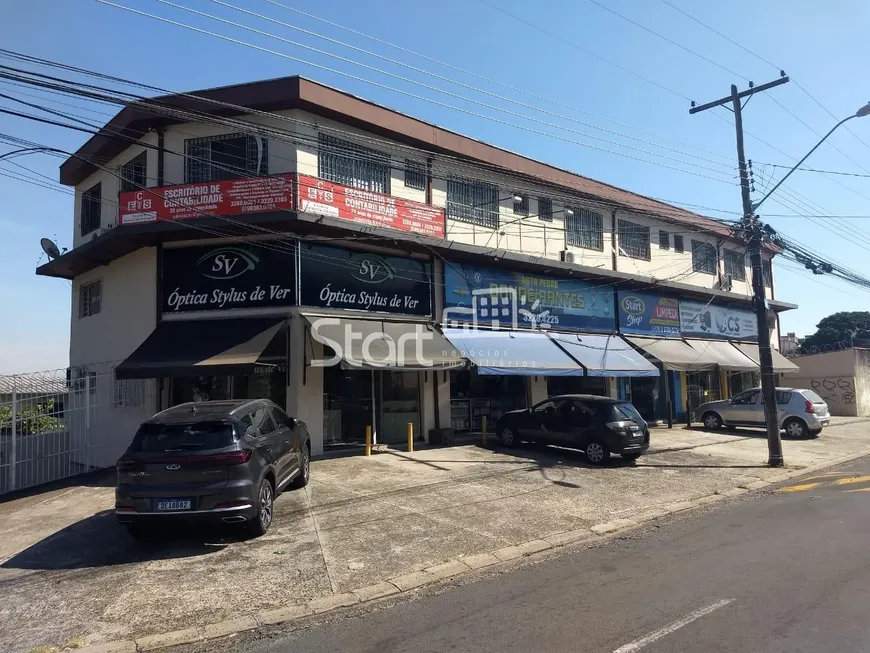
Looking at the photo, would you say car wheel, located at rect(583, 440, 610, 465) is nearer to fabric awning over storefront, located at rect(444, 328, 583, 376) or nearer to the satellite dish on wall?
fabric awning over storefront, located at rect(444, 328, 583, 376)

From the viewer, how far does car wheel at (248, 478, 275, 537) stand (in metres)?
7.50

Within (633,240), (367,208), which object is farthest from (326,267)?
(633,240)

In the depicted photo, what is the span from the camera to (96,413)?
16125 mm

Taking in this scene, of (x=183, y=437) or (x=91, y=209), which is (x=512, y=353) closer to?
(x=183, y=437)

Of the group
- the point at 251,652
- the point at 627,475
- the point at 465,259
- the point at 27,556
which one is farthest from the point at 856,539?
the point at 465,259

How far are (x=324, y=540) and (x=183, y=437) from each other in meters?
2.24

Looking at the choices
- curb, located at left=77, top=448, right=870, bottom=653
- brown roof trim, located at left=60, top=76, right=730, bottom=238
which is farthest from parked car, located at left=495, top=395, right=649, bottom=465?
brown roof trim, located at left=60, top=76, right=730, bottom=238

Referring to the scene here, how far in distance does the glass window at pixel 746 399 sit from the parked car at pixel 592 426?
339 inches

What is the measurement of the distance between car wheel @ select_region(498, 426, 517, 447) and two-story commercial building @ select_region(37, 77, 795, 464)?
5.08 feet

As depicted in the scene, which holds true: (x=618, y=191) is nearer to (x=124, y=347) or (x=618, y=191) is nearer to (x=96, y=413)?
(x=124, y=347)

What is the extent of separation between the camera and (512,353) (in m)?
16.3

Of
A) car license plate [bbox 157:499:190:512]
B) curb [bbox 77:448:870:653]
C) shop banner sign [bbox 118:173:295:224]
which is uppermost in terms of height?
shop banner sign [bbox 118:173:295:224]

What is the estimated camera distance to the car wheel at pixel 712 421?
2100 centimetres

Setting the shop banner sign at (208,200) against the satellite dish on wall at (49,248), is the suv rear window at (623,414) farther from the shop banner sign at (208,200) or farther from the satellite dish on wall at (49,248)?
the satellite dish on wall at (49,248)
